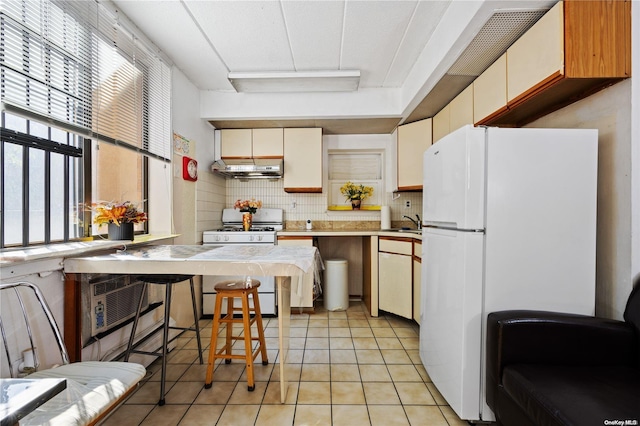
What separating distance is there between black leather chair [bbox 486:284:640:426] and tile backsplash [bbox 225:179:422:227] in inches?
98.9

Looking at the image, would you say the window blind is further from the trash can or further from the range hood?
the trash can

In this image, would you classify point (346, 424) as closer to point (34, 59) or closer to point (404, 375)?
point (404, 375)

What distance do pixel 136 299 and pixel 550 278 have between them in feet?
8.50

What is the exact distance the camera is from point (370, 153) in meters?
4.01

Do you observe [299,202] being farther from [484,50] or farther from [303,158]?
[484,50]

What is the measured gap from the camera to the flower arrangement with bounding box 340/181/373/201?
3855 millimetres

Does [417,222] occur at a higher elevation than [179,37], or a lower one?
lower

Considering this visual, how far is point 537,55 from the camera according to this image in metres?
1.58

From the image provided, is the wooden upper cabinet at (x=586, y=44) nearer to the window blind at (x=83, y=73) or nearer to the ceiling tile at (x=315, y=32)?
the ceiling tile at (x=315, y=32)

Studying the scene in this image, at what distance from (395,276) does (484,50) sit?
2113mm

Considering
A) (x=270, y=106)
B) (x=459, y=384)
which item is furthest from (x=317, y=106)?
(x=459, y=384)

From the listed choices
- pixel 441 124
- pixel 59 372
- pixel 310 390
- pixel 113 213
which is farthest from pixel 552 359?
pixel 113 213

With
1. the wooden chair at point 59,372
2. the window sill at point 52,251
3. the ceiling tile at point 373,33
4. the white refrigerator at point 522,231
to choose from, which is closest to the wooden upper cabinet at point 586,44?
the white refrigerator at point 522,231

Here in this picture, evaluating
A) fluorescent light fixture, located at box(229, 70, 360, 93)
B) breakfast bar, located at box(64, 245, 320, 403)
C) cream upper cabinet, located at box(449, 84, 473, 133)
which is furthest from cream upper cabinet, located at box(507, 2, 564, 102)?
breakfast bar, located at box(64, 245, 320, 403)
